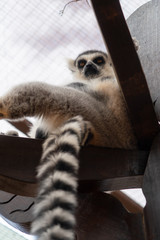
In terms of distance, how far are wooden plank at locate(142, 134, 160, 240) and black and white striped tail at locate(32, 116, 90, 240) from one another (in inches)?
17.0

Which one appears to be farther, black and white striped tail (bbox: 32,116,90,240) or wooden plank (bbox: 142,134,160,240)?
wooden plank (bbox: 142,134,160,240)

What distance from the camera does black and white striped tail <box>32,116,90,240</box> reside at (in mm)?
1419

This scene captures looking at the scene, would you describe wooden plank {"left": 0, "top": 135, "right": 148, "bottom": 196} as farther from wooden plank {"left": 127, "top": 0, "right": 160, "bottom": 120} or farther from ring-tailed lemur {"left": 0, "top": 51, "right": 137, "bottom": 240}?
wooden plank {"left": 127, "top": 0, "right": 160, "bottom": 120}

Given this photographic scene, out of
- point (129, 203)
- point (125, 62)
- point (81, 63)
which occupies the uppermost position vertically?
point (125, 62)

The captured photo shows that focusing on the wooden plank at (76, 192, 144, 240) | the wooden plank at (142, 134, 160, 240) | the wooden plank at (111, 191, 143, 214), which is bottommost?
the wooden plank at (111, 191, 143, 214)

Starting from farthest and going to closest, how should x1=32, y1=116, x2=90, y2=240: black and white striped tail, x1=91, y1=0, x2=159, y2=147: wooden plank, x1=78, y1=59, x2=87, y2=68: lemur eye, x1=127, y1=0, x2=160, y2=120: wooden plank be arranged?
→ x1=78, y1=59, x2=87, y2=68: lemur eye
x1=127, y1=0, x2=160, y2=120: wooden plank
x1=91, y1=0, x2=159, y2=147: wooden plank
x1=32, y1=116, x2=90, y2=240: black and white striped tail

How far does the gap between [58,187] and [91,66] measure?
224cm

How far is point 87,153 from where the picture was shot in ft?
7.57

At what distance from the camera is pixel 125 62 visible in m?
2.12

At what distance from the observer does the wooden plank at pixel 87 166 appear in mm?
2158

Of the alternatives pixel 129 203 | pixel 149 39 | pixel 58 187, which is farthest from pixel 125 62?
pixel 129 203

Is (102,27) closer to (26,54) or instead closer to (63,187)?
(63,187)

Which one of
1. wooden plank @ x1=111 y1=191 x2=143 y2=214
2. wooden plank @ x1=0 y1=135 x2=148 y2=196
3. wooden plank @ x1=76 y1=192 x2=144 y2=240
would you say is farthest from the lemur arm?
wooden plank @ x1=111 y1=191 x2=143 y2=214

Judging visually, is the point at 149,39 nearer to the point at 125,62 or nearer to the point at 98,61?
the point at 98,61
